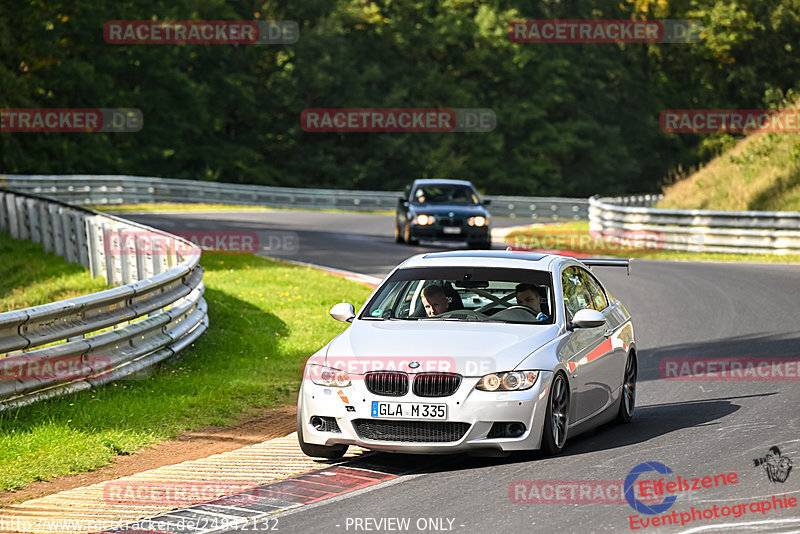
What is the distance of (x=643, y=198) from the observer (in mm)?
51250

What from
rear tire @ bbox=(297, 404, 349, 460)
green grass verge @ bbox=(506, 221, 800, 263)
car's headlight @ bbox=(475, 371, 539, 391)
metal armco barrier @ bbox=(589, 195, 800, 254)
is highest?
car's headlight @ bbox=(475, 371, 539, 391)

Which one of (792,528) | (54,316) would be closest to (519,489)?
(792,528)

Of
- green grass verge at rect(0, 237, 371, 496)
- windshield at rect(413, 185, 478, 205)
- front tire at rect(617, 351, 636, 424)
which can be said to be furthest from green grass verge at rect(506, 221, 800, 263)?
front tire at rect(617, 351, 636, 424)

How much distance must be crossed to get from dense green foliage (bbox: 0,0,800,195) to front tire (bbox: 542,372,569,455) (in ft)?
170

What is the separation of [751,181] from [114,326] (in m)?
25.8

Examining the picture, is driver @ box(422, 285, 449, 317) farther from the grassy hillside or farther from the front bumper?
the grassy hillside

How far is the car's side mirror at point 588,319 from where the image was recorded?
9.38 meters

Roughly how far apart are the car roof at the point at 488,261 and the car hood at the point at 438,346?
2.79ft

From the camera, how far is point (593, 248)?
104 ft

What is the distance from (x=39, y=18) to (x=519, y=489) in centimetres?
5362

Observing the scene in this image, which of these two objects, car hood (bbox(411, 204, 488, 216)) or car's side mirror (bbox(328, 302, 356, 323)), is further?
car hood (bbox(411, 204, 488, 216))

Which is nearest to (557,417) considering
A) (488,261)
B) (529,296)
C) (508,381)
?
(508,381)

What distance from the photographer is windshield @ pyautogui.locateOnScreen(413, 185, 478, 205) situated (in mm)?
30344

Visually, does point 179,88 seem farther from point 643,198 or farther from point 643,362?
point 643,362
